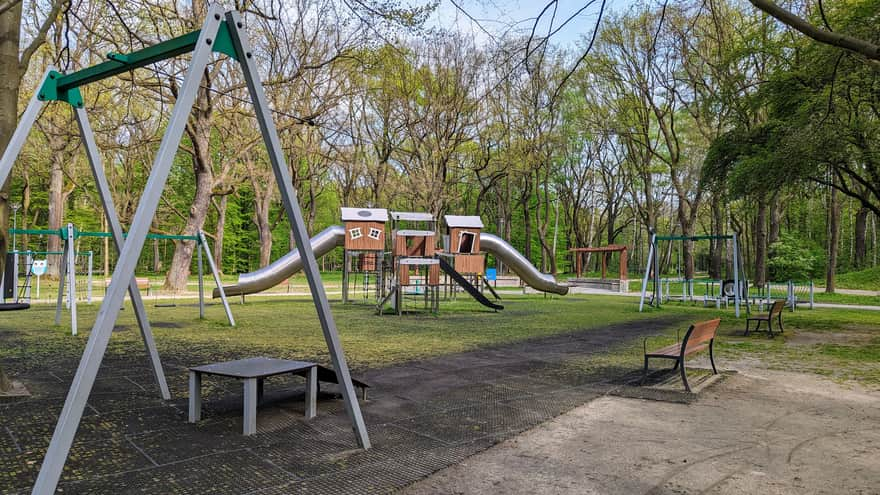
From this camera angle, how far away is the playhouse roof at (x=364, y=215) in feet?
70.7

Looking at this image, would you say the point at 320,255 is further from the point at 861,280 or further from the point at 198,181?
the point at 861,280

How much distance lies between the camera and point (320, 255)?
23.1 metres

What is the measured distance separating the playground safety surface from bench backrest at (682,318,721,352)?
0.66 meters

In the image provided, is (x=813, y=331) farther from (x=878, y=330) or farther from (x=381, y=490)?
(x=381, y=490)

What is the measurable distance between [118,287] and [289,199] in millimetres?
1389

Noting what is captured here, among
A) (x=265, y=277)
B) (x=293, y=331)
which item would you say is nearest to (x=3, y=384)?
(x=293, y=331)

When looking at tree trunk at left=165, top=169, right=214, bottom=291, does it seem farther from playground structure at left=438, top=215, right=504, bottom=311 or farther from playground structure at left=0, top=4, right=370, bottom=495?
playground structure at left=0, top=4, right=370, bottom=495

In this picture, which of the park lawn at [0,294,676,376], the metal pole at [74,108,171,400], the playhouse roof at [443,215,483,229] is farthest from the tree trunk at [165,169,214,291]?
the metal pole at [74,108,171,400]

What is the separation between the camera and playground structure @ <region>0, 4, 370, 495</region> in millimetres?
2787

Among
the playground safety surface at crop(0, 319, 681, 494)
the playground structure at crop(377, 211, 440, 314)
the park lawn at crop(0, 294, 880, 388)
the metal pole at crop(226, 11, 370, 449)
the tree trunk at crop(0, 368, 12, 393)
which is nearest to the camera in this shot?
the playground safety surface at crop(0, 319, 681, 494)

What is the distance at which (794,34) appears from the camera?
15.6 metres

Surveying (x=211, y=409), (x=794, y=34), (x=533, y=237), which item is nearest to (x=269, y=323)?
(x=211, y=409)

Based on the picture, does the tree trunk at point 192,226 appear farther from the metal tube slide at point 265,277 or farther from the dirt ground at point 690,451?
the dirt ground at point 690,451

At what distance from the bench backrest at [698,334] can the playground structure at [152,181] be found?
3.96 meters
